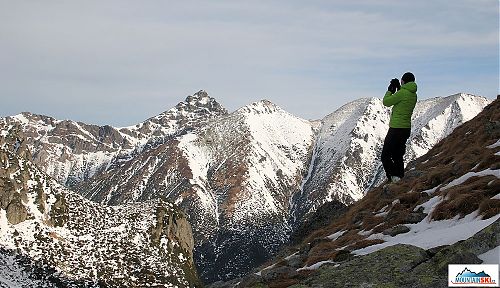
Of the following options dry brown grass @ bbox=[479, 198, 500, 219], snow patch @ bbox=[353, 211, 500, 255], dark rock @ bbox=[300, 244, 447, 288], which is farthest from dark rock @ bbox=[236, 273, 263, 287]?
dry brown grass @ bbox=[479, 198, 500, 219]

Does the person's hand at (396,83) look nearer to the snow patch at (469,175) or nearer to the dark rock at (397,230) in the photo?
the snow patch at (469,175)

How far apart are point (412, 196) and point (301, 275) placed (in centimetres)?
799

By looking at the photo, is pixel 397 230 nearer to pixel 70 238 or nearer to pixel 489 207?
pixel 489 207

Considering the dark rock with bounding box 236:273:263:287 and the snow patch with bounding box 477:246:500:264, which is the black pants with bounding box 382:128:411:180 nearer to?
the dark rock with bounding box 236:273:263:287

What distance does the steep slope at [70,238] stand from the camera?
324ft

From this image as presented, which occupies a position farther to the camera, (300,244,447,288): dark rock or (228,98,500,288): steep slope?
(228,98,500,288): steep slope

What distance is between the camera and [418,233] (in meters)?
16.3

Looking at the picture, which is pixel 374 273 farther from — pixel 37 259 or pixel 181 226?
pixel 181 226

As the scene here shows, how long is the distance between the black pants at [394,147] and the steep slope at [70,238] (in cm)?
8055

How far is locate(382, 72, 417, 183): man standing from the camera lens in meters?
20.8

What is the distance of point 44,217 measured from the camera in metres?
115

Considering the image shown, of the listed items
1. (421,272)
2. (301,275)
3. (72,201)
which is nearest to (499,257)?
(421,272)

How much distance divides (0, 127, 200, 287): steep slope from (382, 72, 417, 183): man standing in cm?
8142

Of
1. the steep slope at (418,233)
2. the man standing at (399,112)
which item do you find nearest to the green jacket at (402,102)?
the man standing at (399,112)
